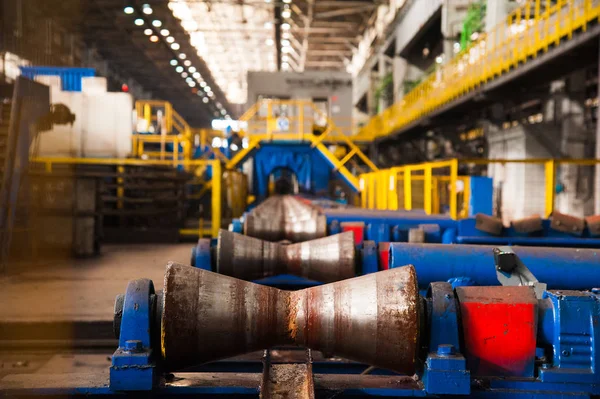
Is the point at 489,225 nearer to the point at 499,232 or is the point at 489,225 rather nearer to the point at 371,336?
the point at 499,232

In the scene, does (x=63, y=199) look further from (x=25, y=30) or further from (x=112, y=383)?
(x=25, y=30)

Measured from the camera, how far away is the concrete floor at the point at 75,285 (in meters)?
4.62

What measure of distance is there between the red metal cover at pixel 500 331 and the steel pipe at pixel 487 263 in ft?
4.22

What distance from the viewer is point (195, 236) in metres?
11.2

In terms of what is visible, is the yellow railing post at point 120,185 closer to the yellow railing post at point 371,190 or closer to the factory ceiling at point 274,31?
the yellow railing post at point 371,190

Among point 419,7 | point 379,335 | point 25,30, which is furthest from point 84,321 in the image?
point 419,7

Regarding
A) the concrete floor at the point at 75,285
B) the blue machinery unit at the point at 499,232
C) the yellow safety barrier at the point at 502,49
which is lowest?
the concrete floor at the point at 75,285

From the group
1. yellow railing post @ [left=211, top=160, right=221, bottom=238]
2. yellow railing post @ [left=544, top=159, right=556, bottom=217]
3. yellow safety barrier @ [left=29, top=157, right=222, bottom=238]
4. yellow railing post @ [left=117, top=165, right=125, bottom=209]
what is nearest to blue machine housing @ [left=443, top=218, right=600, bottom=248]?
yellow railing post @ [left=544, top=159, right=556, bottom=217]

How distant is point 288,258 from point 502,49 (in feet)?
32.2

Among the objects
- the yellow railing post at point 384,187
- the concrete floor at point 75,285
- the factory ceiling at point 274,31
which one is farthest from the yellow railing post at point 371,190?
the factory ceiling at point 274,31

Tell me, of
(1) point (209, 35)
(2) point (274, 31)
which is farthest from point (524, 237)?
(1) point (209, 35)

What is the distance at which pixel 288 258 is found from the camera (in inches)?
155

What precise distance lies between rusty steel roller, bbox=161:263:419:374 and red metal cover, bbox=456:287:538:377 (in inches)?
10.3

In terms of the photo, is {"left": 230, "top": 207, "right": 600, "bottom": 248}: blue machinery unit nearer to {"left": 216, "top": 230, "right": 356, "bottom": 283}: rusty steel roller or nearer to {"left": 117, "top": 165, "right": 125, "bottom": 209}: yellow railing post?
{"left": 216, "top": 230, "right": 356, "bottom": 283}: rusty steel roller
